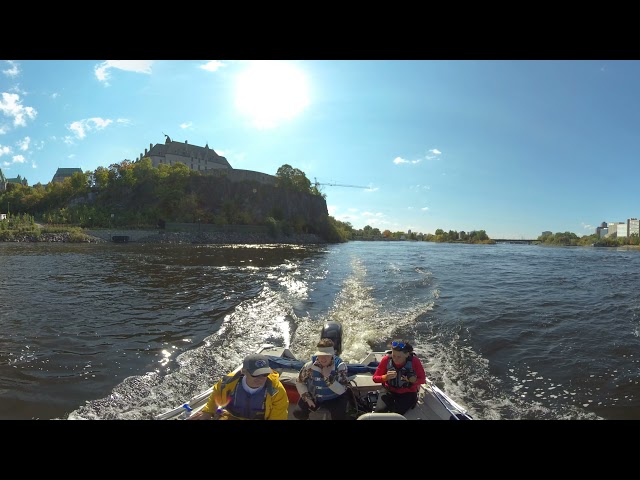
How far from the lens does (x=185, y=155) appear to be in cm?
11981

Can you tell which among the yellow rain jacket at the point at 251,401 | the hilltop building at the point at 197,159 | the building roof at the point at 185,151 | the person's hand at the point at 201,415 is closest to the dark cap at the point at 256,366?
the yellow rain jacket at the point at 251,401

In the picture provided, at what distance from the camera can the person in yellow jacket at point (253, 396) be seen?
4.64 m

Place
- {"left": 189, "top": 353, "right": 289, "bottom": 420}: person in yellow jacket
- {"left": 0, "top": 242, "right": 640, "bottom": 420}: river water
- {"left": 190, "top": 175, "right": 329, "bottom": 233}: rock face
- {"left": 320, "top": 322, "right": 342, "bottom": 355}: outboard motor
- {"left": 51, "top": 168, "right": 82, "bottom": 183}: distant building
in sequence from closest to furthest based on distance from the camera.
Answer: {"left": 189, "top": 353, "right": 289, "bottom": 420}: person in yellow jacket < {"left": 0, "top": 242, "right": 640, "bottom": 420}: river water < {"left": 320, "top": 322, "right": 342, "bottom": 355}: outboard motor < {"left": 190, "top": 175, "right": 329, "bottom": 233}: rock face < {"left": 51, "top": 168, "right": 82, "bottom": 183}: distant building

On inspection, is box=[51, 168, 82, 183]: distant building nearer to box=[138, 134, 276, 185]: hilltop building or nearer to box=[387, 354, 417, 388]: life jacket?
box=[138, 134, 276, 185]: hilltop building

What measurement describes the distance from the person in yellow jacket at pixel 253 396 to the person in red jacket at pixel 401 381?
226cm

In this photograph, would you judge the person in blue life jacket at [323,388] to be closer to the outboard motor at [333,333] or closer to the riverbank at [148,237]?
the outboard motor at [333,333]

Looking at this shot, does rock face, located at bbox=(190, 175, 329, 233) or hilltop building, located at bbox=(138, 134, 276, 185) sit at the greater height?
hilltop building, located at bbox=(138, 134, 276, 185)

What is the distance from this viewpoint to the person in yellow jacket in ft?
15.2

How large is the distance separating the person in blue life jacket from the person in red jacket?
0.92 metres

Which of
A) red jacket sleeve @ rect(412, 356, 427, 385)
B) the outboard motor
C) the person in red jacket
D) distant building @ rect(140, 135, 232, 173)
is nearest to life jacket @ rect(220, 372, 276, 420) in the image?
the person in red jacket

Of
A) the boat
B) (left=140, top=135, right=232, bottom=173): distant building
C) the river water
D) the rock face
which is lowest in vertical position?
the river water

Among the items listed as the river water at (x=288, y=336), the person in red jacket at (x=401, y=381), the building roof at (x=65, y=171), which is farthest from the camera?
the building roof at (x=65, y=171)
